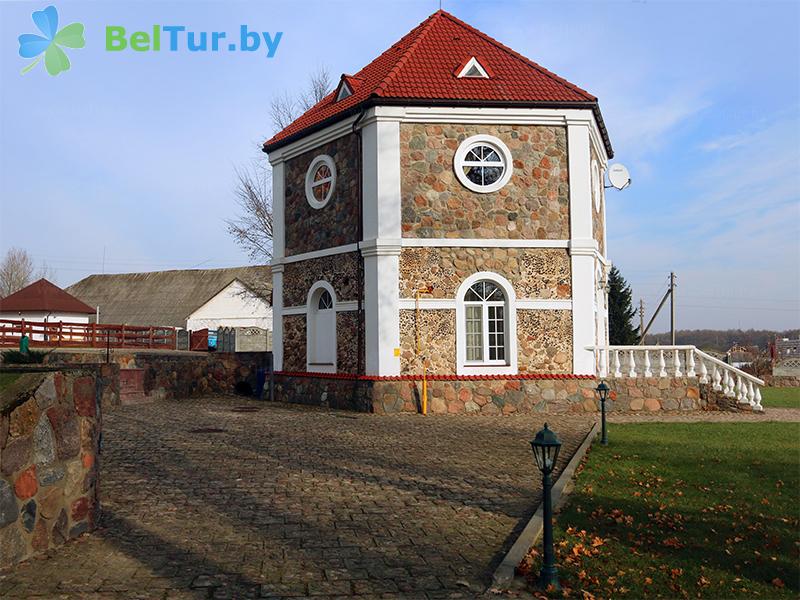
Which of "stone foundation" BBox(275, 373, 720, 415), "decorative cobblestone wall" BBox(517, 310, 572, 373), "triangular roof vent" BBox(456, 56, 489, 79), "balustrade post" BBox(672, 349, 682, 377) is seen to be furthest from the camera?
"triangular roof vent" BBox(456, 56, 489, 79)

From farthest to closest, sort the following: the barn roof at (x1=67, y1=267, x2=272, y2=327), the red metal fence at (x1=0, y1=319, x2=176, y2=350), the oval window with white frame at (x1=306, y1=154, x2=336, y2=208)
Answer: the barn roof at (x1=67, y1=267, x2=272, y2=327)
the red metal fence at (x1=0, y1=319, x2=176, y2=350)
the oval window with white frame at (x1=306, y1=154, x2=336, y2=208)

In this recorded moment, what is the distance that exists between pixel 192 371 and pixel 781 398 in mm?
19448

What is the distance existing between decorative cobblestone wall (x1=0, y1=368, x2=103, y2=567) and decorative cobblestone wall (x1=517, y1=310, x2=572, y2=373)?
1146 cm

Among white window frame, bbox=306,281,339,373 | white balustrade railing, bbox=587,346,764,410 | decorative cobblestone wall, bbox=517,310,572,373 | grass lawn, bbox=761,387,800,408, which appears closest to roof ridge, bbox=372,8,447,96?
white window frame, bbox=306,281,339,373

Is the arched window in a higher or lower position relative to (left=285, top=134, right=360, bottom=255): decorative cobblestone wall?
lower

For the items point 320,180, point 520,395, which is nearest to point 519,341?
point 520,395

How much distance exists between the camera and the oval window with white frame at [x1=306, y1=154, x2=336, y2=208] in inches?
694

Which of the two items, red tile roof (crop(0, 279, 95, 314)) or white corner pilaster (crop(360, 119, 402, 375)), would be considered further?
red tile roof (crop(0, 279, 95, 314))

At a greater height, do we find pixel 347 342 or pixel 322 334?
pixel 322 334

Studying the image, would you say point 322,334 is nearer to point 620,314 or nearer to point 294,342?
point 294,342

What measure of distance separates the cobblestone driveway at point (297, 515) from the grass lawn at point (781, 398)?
1074 centimetres

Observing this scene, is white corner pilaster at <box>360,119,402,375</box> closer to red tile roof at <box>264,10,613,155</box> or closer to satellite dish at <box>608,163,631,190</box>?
red tile roof at <box>264,10,613,155</box>

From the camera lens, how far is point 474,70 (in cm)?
1750

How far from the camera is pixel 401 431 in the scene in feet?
41.1
